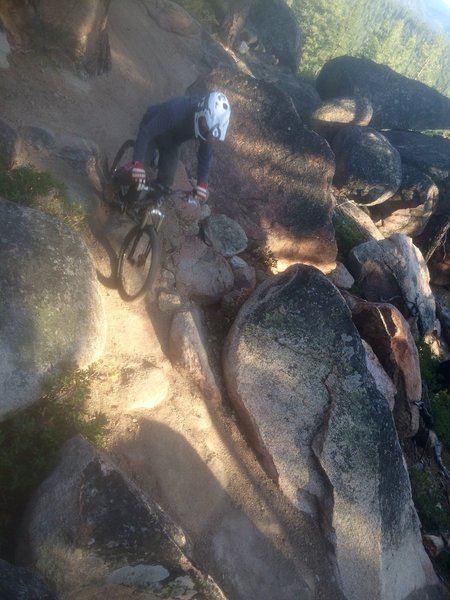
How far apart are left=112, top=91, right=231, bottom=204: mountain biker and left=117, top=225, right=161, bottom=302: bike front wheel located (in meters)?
0.81

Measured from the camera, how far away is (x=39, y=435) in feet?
16.1

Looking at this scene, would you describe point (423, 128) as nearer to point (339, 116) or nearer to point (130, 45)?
point (339, 116)

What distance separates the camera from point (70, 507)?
4.39 metres

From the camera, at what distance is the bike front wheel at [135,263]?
702 cm

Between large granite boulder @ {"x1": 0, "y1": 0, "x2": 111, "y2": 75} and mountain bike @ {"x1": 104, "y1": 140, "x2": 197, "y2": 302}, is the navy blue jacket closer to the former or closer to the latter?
mountain bike @ {"x1": 104, "y1": 140, "x2": 197, "y2": 302}

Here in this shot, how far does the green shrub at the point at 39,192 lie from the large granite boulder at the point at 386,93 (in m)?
24.3

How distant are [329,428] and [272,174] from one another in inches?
309

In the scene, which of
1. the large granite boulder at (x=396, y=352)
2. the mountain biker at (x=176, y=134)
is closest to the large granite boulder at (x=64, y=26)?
the mountain biker at (x=176, y=134)

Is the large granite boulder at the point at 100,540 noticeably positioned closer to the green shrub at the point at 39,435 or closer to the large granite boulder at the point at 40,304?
the green shrub at the point at 39,435

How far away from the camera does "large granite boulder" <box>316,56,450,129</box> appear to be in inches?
1039

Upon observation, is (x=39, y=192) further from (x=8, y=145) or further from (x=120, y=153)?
(x=120, y=153)

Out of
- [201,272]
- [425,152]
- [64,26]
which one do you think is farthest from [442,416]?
[425,152]

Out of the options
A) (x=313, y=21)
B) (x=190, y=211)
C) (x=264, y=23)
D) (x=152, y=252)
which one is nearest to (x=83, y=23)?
(x=190, y=211)

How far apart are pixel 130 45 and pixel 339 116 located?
11171mm
